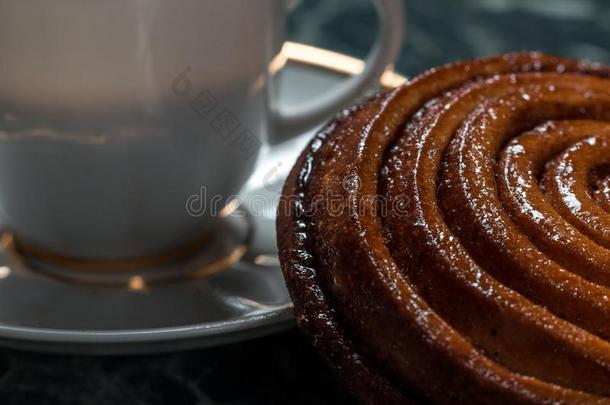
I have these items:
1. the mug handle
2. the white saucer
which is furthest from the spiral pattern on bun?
the mug handle

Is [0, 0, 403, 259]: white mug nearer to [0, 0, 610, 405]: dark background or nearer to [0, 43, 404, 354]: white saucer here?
[0, 43, 404, 354]: white saucer

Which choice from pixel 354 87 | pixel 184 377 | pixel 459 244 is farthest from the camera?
pixel 354 87

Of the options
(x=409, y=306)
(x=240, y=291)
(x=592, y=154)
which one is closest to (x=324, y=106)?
(x=240, y=291)

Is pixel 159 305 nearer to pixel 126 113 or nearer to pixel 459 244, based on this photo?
pixel 126 113

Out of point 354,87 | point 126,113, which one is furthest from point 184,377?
point 354,87

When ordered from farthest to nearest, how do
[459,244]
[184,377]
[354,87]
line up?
1. [354,87]
2. [184,377]
3. [459,244]

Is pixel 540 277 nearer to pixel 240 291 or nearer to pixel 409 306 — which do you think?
pixel 409 306
